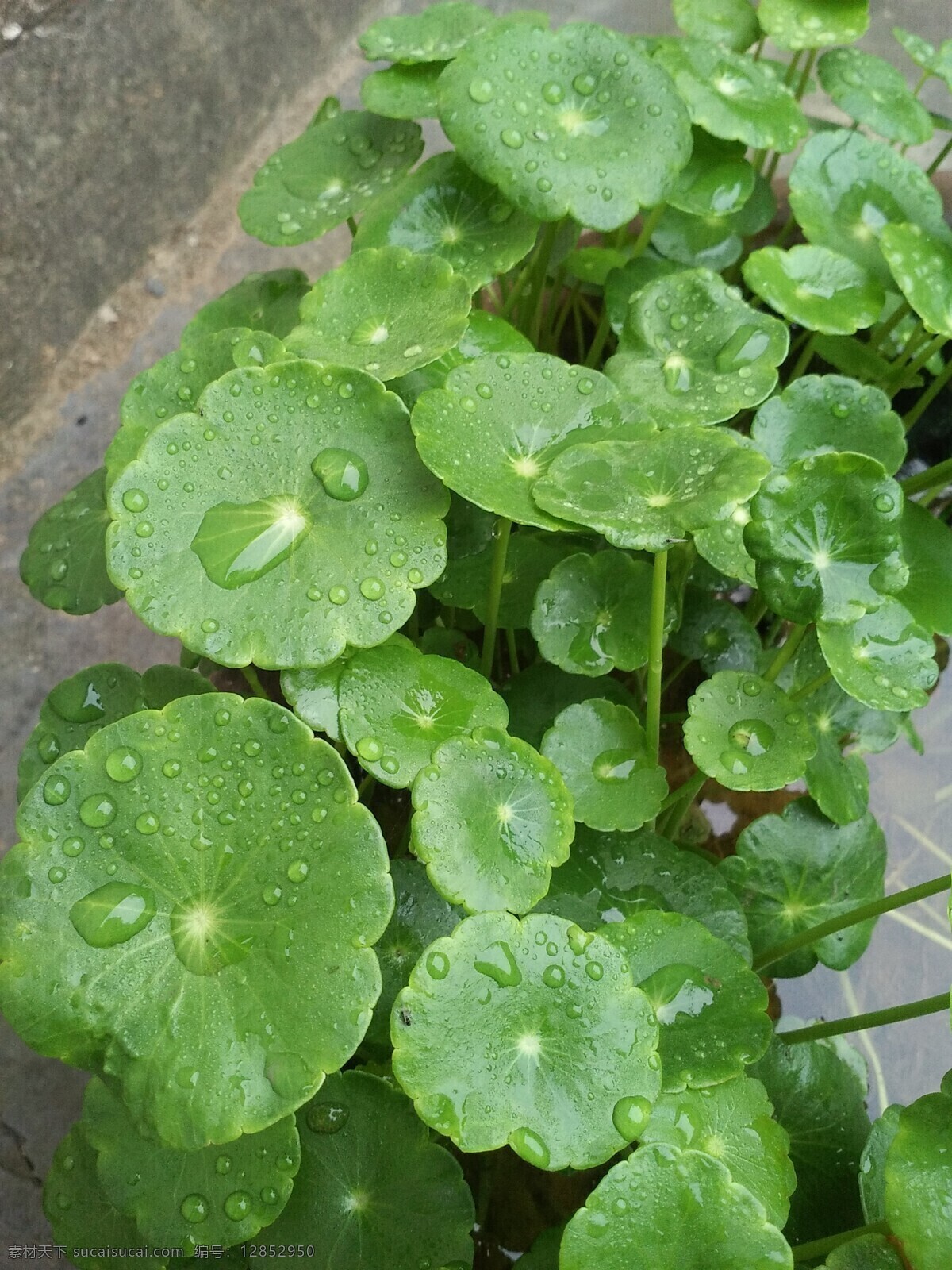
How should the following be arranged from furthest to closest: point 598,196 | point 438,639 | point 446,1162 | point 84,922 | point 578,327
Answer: point 578,327 < point 438,639 < point 598,196 < point 446,1162 < point 84,922

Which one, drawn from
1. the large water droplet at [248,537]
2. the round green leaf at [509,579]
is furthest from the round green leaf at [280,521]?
A: the round green leaf at [509,579]

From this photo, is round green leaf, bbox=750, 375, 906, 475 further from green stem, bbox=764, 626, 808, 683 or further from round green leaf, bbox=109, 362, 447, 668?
round green leaf, bbox=109, 362, 447, 668

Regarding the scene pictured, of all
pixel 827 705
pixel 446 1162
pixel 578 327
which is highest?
pixel 578 327

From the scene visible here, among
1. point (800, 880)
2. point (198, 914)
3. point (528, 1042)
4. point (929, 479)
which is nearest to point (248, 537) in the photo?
point (198, 914)

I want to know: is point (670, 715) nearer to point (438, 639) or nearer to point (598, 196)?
point (438, 639)

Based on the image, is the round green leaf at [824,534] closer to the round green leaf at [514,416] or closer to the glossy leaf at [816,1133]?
the round green leaf at [514,416]

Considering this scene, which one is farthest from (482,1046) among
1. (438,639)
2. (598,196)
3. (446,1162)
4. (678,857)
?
(598,196)

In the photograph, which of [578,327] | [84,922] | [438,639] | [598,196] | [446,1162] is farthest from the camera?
[578,327]
